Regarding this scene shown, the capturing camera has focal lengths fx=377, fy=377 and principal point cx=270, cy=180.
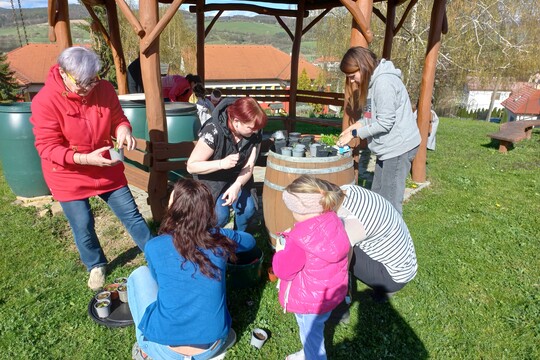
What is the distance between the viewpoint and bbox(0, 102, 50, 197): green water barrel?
4.55m

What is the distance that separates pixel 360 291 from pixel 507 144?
6.89m

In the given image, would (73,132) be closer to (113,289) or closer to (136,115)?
(113,289)

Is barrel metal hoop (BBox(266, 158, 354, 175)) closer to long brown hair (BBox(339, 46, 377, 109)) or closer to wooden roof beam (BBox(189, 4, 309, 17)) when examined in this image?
long brown hair (BBox(339, 46, 377, 109))

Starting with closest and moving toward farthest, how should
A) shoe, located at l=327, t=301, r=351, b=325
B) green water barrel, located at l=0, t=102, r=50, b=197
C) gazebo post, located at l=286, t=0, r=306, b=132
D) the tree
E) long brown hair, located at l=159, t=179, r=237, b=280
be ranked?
long brown hair, located at l=159, t=179, r=237, b=280, shoe, located at l=327, t=301, r=351, b=325, green water barrel, located at l=0, t=102, r=50, b=197, gazebo post, located at l=286, t=0, r=306, b=132, the tree

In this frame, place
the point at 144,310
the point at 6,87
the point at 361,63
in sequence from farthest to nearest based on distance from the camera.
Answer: the point at 6,87
the point at 361,63
the point at 144,310

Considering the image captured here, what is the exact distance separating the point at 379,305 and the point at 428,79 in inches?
154

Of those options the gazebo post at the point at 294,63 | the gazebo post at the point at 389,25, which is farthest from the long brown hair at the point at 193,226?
the gazebo post at the point at 294,63

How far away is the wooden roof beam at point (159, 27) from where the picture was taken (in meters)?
3.49

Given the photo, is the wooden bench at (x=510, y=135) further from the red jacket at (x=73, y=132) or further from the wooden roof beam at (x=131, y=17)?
the red jacket at (x=73, y=132)

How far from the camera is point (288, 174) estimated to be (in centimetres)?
316

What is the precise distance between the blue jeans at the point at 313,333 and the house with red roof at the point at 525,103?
36866mm

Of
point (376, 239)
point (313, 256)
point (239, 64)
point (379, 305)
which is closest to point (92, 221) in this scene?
point (313, 256)

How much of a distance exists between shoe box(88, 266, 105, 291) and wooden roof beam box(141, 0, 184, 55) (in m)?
2.08

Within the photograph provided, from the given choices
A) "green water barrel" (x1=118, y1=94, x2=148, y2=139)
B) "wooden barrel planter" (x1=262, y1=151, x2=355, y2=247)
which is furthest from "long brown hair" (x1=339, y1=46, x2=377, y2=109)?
"green water barrel" (x1=118, y1=94, x2=148, y2=139)
